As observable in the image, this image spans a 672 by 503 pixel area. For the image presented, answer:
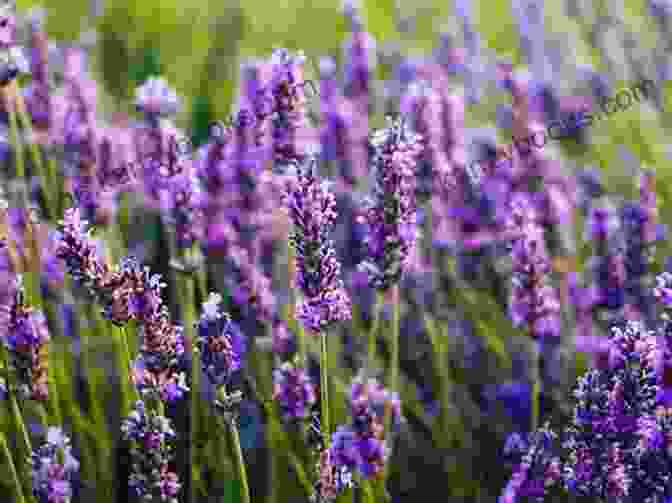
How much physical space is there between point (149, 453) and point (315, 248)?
348 mm

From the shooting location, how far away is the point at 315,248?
1.41 m

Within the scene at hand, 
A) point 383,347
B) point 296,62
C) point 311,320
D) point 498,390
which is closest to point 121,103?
point 383,347

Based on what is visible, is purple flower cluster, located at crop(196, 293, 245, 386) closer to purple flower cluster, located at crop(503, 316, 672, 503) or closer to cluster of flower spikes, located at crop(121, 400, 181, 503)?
cluster of flower spikes, located at crop(121, 400, 181, 503)

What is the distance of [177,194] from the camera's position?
1.75m

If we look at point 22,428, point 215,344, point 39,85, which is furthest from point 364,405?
point 39,85

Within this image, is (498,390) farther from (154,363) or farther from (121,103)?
(121,103)

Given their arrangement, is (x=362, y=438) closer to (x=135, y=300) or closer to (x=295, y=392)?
(x=295, y=392)

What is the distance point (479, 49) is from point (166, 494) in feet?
8.34

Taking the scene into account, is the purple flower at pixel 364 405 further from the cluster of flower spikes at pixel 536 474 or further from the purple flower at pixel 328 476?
the cluster of flower spikes at pixel 536 474

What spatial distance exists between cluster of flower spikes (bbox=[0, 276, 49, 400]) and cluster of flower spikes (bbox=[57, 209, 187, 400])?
118 mm

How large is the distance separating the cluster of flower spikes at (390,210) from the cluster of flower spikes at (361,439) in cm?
18

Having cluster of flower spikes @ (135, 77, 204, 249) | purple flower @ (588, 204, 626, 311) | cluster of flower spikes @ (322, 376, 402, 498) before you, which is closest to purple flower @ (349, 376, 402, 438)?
cluster of flower spikes @ (322, 376, 402, 498)

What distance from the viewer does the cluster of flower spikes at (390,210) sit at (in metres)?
1.46

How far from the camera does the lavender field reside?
55.1 inches
